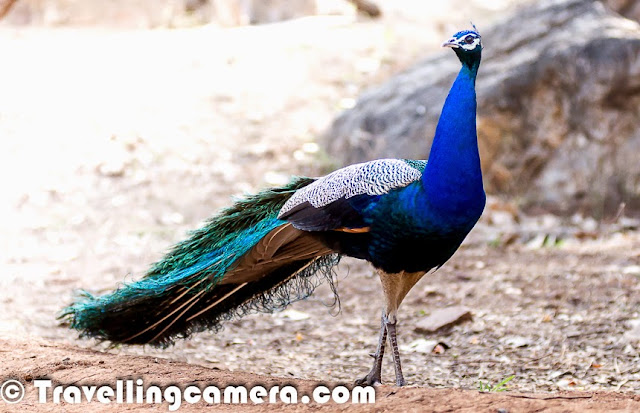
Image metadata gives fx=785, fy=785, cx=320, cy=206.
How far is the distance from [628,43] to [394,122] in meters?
2.36

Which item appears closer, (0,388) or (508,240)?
(0,388)

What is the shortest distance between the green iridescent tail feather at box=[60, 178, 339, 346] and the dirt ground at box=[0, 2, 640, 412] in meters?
0.21

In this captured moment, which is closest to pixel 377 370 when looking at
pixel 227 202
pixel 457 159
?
pixel 457 159

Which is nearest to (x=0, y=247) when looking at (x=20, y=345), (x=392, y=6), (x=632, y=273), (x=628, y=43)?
(x=20, y=345)

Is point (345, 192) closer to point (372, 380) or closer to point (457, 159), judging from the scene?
point (457, 159)

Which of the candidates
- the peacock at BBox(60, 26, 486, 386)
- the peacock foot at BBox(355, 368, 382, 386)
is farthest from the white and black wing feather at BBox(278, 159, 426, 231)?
the peacock foot at BBox(355, 368, 382, 386)

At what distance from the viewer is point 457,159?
3494 mm

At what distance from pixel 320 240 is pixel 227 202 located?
12.7 ft

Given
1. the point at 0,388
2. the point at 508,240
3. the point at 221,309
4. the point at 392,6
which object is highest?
the point at 392,6

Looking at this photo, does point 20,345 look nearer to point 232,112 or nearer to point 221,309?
point 221,309

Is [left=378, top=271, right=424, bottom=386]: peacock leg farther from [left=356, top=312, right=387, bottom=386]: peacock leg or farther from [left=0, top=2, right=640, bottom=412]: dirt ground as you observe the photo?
[left=0, top=2, right=640, bottom=412]: dirt ground

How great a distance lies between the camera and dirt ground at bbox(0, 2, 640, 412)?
414cm

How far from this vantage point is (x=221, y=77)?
9930 mm

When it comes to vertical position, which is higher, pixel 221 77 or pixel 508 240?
pixel 221 77
